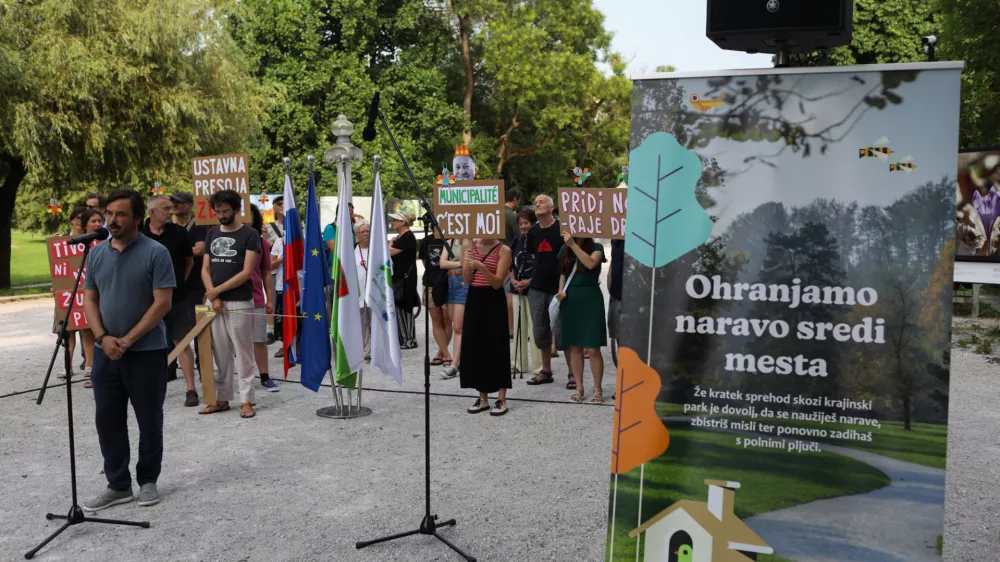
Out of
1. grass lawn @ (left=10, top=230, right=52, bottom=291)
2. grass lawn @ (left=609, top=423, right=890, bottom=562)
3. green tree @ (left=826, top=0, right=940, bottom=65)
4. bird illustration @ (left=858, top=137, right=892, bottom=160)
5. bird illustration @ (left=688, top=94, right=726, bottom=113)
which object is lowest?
grass lawn @ (left=10, top=230, right=52, bottom=291)

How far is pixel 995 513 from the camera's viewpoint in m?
5.55

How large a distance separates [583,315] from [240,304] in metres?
3.27

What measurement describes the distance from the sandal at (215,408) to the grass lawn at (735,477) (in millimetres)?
5815

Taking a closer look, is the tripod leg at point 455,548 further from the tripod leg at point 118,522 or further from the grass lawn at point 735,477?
the tripod leg at point 118,522

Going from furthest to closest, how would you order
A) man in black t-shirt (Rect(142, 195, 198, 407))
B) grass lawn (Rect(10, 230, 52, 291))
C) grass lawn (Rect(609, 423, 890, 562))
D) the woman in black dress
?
1. grass lawn (Rect(10, 230, 52, 291))
2. the woman in black dress
3. man in black t-shirt (Rect(142, 195, 198, 407))
4. grass lawn (Rect(609, 423, 890, 562))

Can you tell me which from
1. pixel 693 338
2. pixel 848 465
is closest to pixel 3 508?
pixel 693 338

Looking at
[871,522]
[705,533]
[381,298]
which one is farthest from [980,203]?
[705,533]

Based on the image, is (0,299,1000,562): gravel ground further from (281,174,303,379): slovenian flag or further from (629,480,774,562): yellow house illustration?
(629,480,774,562): yellow house illustration

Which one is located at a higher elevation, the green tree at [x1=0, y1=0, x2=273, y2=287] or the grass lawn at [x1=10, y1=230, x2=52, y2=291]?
the green tree at [x1=0, y1=0, x2=273, y2=287]

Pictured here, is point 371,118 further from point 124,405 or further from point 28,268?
point 28,268

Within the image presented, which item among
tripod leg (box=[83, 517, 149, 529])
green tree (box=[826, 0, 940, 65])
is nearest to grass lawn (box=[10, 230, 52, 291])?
tripod leg (box=[83, 517, 149, 529])

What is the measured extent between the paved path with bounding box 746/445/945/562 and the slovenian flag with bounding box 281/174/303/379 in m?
6.35

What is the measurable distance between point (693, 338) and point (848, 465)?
738 mm

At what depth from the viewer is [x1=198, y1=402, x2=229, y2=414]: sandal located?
28.0 ft
